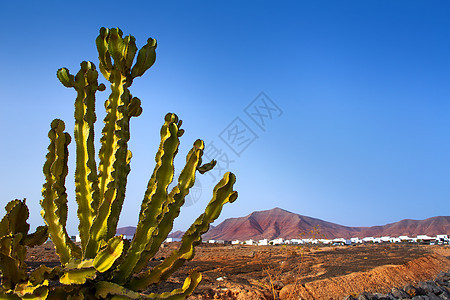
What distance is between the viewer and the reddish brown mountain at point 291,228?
7844 centimetres

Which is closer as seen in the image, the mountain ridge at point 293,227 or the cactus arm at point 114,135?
the cactus arm at point 114,135

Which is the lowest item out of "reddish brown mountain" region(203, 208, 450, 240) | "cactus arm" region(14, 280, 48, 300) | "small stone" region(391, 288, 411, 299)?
"small stone" region(391, 288, 411, 299)

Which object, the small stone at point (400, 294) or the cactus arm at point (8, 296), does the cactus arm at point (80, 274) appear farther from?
the small stone at point (400, 294)

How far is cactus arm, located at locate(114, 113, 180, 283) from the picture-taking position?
3.29 m

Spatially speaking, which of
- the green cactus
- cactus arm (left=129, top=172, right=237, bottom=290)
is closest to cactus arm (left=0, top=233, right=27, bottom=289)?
the green cactus

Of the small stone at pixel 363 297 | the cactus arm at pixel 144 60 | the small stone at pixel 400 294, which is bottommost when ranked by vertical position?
the small stone at pixel 400 294

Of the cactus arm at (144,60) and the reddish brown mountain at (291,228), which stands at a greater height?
the reddish brown mountain at (291,228)

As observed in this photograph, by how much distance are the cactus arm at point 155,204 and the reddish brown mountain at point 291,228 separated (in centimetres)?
7141

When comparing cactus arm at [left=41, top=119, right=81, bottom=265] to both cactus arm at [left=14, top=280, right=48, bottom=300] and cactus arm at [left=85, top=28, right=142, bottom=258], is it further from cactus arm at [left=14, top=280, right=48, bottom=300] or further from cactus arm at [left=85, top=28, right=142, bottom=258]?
cactus arm at [left=14, top=280, right=48, bottom=300]

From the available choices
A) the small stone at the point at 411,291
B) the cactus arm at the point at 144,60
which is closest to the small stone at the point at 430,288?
the small stone at the point at 411,291

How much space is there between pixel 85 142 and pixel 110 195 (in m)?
0.74

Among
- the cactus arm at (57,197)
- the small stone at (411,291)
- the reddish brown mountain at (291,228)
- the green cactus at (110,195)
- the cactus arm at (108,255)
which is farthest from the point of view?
the reddish brown mountain at (291,228)

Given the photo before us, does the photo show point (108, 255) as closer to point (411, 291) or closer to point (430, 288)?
point (411, 291)

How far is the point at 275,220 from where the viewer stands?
9175 cm
